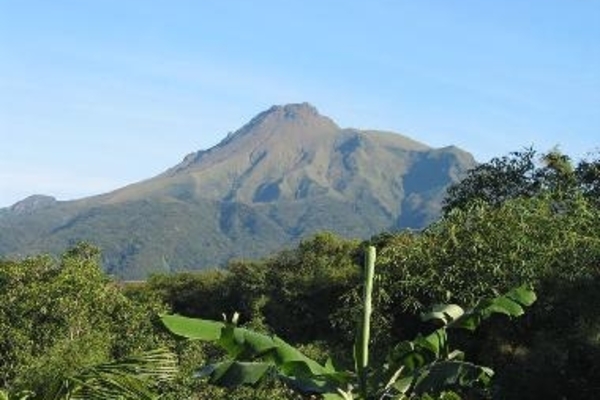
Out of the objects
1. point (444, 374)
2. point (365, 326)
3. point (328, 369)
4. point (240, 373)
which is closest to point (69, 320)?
point (328, 369)

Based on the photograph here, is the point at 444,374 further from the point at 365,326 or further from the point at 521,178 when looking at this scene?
the point at 521,178

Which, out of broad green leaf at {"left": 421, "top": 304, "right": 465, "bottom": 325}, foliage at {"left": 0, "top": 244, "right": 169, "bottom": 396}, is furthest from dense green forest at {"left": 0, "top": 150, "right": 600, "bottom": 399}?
broad green leaf at {"left": 421, "top": 304, "right": 465, "bottom": 325}

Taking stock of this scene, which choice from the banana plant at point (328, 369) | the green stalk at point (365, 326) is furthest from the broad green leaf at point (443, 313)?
the green stalk at point (365, 326)

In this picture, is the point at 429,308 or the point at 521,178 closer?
the point at 429,308

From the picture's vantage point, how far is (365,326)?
7379 mm

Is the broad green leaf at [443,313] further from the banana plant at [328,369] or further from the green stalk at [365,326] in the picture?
the green stalk at [365,326]

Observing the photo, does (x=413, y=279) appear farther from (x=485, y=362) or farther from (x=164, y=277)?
(x=164, y=277)

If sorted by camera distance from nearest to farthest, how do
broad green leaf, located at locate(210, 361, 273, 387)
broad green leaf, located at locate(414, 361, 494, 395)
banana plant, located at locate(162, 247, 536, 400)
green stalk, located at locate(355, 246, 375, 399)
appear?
green stalk, located at locate(355, 246, 375, 399) < banana plant, located at locate(162, 247, 536, 400) < broad green leaf, located at locate(210, 361, 273, 387) < broad green leaf, located at locate(414, 361, 494, 395)

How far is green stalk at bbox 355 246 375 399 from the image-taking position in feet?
24.1

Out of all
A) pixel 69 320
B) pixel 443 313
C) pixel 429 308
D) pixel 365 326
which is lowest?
pixel 69 320

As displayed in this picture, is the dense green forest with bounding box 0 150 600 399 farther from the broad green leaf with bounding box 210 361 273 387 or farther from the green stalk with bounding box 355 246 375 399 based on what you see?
the green stalk with bounding box 355 246 375 399

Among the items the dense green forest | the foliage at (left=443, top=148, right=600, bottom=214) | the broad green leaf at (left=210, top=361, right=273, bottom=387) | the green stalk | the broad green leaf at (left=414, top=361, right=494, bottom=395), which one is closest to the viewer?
the green stalk

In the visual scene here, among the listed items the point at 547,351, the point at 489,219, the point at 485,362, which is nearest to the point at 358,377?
the point at 547,351

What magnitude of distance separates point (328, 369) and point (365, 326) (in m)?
2.08
